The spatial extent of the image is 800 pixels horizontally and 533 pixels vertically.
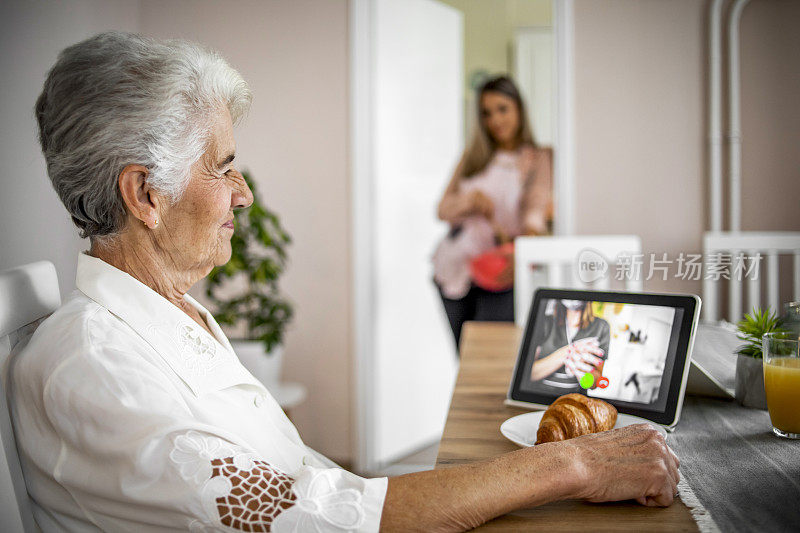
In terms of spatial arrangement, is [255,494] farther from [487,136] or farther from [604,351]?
[487,136]

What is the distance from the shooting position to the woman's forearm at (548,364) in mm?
1106

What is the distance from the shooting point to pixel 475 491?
710 mm

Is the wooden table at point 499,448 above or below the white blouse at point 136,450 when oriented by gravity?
below

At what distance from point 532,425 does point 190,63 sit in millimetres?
760

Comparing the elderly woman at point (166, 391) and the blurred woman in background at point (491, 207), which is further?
the blurred woman in background at point (491, 207)

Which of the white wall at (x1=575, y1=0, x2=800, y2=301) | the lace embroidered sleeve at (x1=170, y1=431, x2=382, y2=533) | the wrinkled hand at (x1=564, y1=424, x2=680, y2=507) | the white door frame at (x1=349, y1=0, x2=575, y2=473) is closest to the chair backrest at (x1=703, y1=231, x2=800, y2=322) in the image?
the white wall at (x1=575, y1=0, x2=800, y2=301)

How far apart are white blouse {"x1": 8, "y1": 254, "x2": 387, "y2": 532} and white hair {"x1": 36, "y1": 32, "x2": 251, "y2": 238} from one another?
164mm

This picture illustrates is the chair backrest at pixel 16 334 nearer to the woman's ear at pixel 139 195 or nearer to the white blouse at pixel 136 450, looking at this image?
the white blouse at pixel 136 450

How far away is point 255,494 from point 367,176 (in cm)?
219

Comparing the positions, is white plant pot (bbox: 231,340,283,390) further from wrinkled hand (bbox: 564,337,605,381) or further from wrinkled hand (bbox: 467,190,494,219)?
wrinkled hand (bbox: 564,337,605,381)

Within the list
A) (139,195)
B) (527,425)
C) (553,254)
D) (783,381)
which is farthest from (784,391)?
(553,254)

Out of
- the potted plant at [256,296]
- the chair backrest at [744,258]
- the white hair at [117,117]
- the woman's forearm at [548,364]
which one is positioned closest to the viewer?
the white hair at [117,117]

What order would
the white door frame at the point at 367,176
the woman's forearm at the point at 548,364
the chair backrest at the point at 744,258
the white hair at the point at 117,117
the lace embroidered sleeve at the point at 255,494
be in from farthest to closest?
1. the white door frame at the point at 367,176
2. the chair backrest at the point at 744,258
3. the woman's forearm at the point at 548,364
4. the white hair at the point at 117,117
5. the lace embroidered sleeve at the point at 255,494

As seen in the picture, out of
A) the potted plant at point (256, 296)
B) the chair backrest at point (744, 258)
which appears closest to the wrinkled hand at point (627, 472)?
the chair backrest at point (744, 258)
